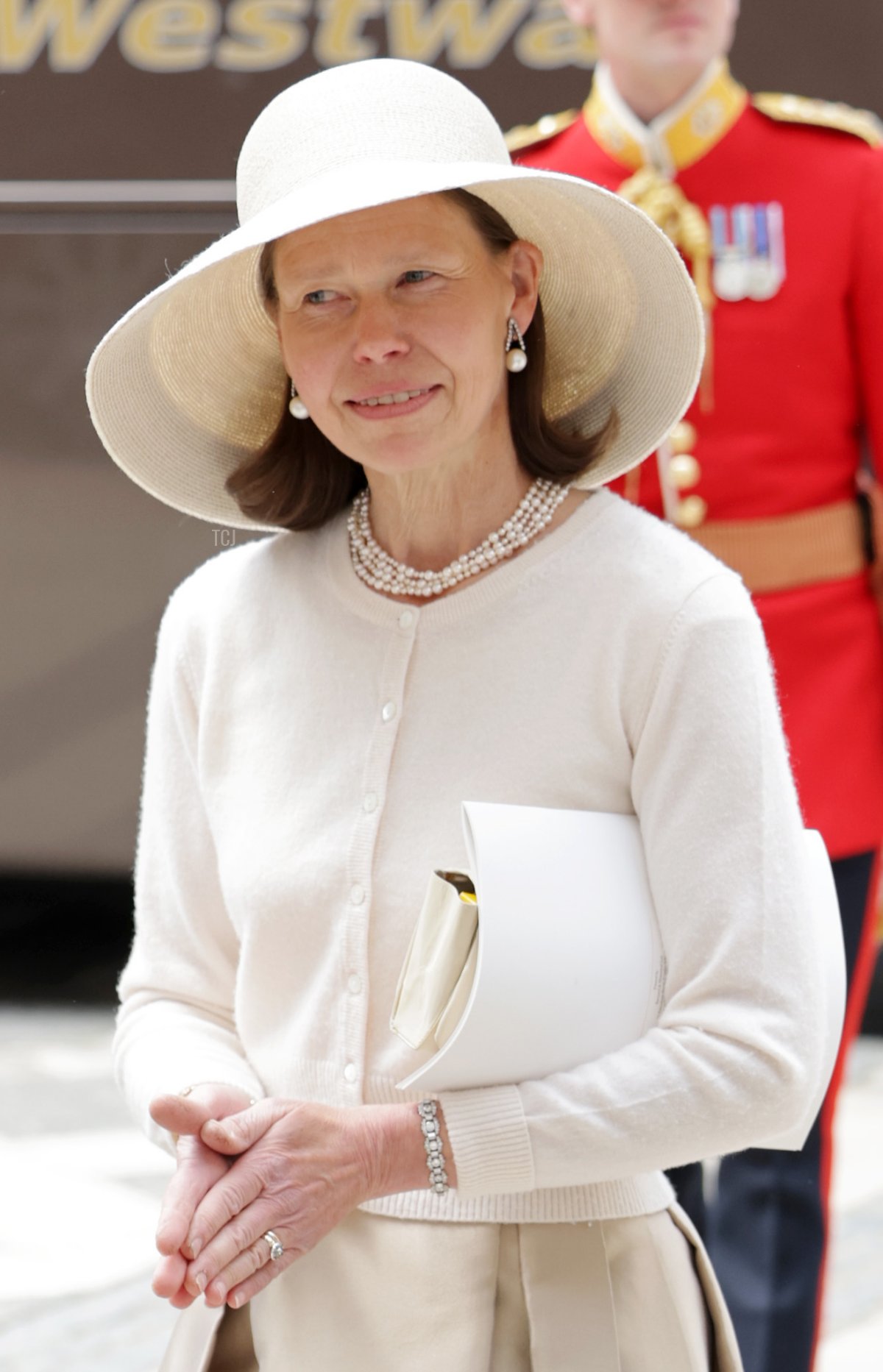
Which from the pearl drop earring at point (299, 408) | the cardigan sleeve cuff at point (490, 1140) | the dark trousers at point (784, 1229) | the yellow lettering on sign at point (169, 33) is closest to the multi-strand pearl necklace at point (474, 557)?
the pearl drop earring at point (299, 408)

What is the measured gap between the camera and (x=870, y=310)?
2420mm

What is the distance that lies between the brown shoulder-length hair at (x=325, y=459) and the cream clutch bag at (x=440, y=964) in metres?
0.38

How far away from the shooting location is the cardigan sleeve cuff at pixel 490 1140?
52.9 inches

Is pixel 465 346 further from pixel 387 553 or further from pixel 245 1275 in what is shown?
pixel 245 1275

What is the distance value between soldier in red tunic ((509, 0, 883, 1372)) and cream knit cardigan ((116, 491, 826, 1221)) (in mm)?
976

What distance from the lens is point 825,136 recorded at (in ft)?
8.34

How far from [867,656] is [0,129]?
1370mm

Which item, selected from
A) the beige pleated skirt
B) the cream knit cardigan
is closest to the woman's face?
the cream knit cardigan

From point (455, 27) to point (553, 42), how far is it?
0.56 feet

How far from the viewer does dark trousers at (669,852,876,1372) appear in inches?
97.7

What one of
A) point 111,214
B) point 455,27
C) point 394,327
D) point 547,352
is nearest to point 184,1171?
point 394,327

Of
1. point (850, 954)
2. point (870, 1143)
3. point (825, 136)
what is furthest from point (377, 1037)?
point (870, 1143)

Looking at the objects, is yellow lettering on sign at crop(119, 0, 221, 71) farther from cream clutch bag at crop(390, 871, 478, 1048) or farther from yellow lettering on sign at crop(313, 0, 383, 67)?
cream clutch bag at crop(390, 871, 478, 1048)

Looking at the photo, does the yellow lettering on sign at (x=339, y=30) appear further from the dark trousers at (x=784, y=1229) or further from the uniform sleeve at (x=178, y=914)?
the uniform sleeve at (x=178, y=914)
